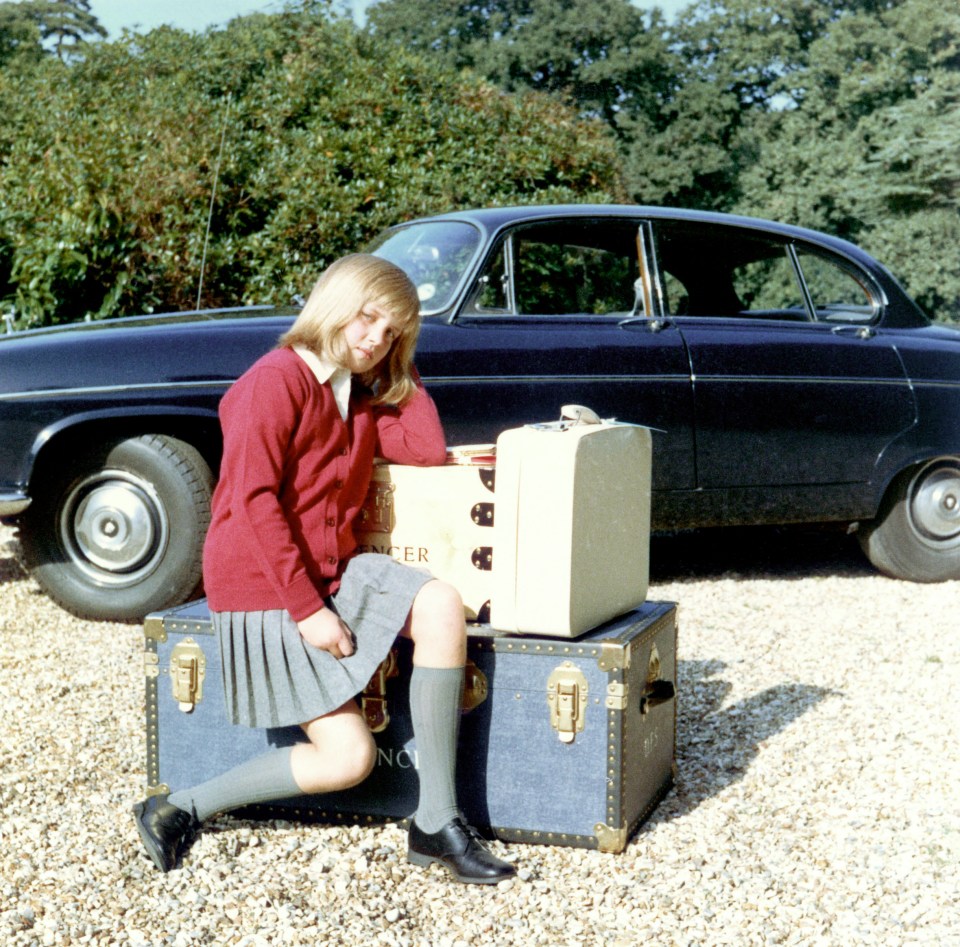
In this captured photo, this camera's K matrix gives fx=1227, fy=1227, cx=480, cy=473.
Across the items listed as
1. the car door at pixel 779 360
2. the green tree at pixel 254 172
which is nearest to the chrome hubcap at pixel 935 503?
the car door at pixel 779 360

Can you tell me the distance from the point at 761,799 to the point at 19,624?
10.1ft

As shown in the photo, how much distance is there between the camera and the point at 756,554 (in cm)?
676

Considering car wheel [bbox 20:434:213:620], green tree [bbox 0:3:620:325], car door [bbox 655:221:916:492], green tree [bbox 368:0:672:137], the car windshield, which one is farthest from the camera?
green tree [bbox 368:0:672:137]

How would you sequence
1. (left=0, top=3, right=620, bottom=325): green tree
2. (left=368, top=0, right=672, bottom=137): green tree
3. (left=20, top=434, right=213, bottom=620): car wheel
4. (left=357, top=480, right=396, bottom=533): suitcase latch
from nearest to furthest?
(left=357, top=480, right=396, bottom=533): suitcase latch, (left=20, top=434, right=213, bottom=620): car wheel, (left=0, top=3, right=620, bottom=325): green tree, (left=368, top=0, right=672, bottom=137): green tree

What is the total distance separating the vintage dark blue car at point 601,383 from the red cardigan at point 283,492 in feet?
6.36

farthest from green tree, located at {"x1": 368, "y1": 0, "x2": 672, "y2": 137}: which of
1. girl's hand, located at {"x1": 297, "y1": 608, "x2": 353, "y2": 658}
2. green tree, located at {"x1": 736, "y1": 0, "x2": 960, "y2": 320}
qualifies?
girl's hand, located at {"x1": 297, "y1": 608, "x2": 353, "y2": 658}

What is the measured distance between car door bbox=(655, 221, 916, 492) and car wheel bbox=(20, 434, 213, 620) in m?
2.20

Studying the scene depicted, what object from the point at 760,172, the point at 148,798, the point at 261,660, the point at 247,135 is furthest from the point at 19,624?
the point at 760,172

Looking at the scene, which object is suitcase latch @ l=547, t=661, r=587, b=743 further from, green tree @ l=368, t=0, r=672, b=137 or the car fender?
green tree @ l=368, t=0, r=672, b=137

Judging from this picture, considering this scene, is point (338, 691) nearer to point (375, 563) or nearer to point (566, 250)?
point (375, 563)

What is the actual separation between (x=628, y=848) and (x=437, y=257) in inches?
116

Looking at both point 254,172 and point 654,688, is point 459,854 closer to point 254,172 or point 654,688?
point 654,688

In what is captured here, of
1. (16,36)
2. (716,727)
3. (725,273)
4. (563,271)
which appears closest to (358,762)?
(716,727)

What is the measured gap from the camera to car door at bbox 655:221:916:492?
5.43 metres
